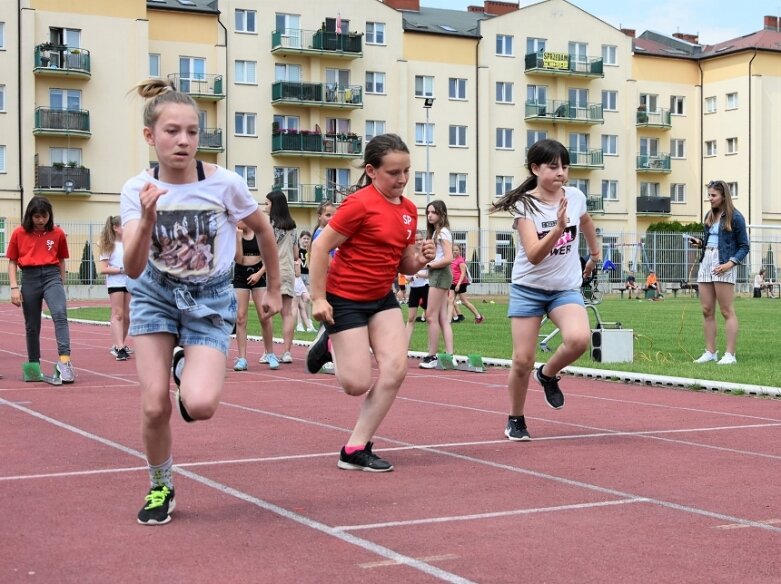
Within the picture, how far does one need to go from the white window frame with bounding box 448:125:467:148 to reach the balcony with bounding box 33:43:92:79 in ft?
69.4

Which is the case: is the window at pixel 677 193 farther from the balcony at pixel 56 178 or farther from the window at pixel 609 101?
the balcony at pixel 56 178

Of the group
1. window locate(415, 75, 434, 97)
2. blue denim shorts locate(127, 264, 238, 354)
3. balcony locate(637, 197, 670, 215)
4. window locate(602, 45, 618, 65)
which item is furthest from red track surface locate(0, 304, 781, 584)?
balcony locate(637, 197, 670, 215)

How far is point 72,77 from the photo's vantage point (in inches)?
2275

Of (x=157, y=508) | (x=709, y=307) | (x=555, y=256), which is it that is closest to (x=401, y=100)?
(x=709, y=307)

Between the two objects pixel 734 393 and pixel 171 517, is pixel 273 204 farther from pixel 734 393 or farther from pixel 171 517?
pixel 171 517

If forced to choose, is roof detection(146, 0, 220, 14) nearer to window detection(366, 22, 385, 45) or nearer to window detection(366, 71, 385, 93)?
window detection(366, 22, 385, 45)

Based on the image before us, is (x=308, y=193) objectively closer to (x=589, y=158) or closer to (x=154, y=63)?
(x=154, y=63)

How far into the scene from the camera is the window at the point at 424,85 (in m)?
67.1

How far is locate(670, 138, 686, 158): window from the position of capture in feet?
253

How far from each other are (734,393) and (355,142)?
55145 millimetres

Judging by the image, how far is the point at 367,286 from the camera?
282 inches

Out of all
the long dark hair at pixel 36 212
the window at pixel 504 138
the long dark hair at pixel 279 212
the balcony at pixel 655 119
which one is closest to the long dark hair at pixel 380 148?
the long dark hair at pixel 36 212

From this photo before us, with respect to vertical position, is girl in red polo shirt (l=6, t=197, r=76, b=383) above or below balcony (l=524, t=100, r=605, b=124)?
below

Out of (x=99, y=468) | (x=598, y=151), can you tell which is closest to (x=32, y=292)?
(x=99, y=468)
